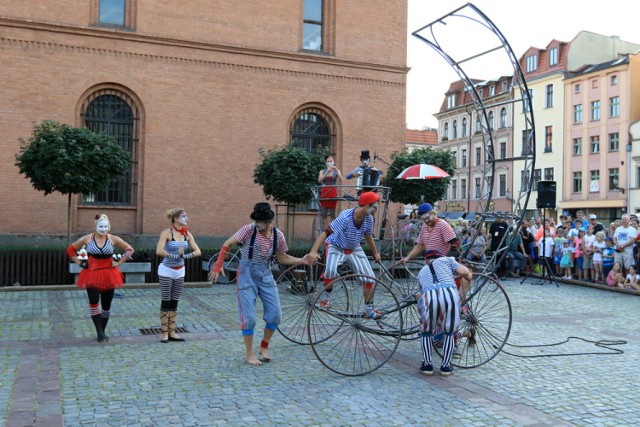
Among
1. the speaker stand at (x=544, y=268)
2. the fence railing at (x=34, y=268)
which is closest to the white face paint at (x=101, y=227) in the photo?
the fence railing at (x=34, y=268)

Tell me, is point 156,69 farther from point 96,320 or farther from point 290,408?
point 290,408

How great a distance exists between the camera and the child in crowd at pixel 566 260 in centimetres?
1914

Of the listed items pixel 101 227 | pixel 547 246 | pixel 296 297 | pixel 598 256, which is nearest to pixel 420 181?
pixel 547 246

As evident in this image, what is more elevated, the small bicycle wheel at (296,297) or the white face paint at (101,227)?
the white face paint at (101,227)

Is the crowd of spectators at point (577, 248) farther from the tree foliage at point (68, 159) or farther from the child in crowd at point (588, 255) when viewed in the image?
the tree foliage at point (68, 159)

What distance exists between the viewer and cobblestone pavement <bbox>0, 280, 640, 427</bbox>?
579 cm

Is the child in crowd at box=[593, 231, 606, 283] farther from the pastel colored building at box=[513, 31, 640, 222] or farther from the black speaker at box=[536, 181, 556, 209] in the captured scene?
the pastel colored building at box=[513, 31, 640, 222]

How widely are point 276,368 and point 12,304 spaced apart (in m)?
7.58

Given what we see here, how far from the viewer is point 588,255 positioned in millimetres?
18438

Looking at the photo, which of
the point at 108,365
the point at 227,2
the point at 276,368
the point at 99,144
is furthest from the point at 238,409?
the point at 227,2

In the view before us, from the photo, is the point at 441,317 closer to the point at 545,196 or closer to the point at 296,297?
the point at 296,297

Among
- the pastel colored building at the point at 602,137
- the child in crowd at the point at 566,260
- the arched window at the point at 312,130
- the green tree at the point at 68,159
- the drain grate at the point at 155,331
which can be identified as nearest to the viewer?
the drain grate at the point at 155,331

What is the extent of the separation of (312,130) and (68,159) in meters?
10.4

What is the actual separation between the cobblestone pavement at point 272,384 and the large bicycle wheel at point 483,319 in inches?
10.3
